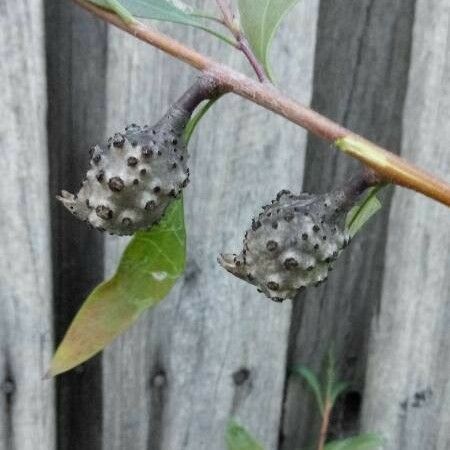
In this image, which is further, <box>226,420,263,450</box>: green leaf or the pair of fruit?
<box>226,420,263,450</box>: green leaf

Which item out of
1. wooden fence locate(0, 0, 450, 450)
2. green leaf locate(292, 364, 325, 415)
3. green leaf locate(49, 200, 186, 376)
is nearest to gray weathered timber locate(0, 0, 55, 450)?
wooden fence locate(0, 0, 450, 450)

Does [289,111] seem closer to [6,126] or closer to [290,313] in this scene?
[6,126]

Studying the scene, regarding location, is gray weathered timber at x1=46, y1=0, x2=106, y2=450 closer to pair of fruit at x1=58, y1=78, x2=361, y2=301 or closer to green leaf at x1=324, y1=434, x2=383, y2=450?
green leaf at x1=324, y1=434, x2=383, y2=450

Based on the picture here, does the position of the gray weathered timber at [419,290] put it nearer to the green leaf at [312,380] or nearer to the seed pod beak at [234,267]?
the green leaf at [312,380]

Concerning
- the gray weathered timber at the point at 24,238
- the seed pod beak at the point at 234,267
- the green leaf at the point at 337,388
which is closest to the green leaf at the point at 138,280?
the seed pod beak at the point at 234,267

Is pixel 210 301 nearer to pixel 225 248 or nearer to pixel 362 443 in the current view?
pixel 225 248

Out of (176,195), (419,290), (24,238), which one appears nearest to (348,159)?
(419,290)
